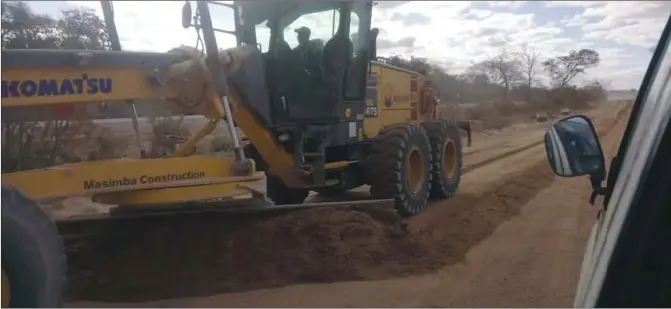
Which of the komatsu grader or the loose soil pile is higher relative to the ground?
the komatsu grader

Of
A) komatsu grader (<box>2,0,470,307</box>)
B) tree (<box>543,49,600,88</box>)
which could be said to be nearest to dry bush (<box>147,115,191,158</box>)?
komatsu grader (<box>2,0,470,307</box>)

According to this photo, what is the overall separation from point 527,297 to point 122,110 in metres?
3.47

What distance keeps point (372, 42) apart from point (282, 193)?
79.0 inches

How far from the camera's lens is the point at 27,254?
9.70 feet

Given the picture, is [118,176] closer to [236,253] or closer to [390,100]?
[236,253]

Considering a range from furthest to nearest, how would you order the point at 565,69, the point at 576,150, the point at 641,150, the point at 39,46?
the point at 565,69
the point at 39,46
the point at 576,150
the point at 641,150

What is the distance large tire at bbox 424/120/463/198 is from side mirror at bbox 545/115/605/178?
20.2 ft

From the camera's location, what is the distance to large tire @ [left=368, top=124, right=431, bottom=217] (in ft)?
22.9

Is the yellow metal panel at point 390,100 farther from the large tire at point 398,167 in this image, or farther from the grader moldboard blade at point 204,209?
the grader moldboard blade at point 204,209

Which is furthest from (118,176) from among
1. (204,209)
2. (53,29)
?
(53,29)

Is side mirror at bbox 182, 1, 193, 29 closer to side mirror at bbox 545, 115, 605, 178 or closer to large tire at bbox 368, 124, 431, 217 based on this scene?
large tire at bbox 368, 124, 431, 217

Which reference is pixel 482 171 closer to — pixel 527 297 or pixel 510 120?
pixel 527 297

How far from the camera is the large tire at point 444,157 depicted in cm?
838

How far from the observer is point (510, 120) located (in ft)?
95.9
